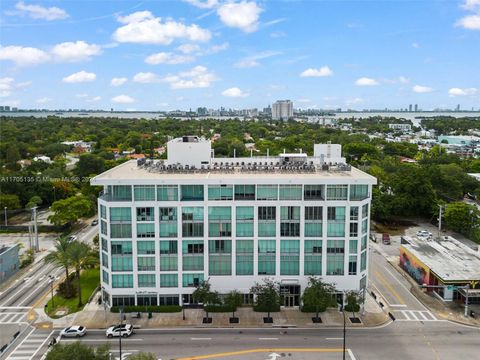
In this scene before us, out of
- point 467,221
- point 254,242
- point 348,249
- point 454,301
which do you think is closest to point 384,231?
point 467,221

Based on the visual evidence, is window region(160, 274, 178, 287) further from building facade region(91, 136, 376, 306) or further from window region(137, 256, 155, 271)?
window region(137, 256, 155, 271)

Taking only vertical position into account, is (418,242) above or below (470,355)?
above

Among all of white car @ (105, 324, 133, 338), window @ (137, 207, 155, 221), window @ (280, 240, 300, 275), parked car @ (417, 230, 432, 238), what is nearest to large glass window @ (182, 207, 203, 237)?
window @ (137, 207, 155, 221)

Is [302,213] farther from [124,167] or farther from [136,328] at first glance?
[124,167]

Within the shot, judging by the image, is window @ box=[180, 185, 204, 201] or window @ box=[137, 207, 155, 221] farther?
window @ box=[180, 185, 204, 201]

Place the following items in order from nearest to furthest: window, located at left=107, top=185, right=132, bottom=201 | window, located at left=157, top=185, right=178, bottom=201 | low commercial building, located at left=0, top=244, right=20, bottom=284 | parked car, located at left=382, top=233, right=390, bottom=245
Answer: window, located at left=157, top=185, right=178, bottom=201, window, located at left=107, top=185, right=132, bottom=201, low commercial building, located at left=0, top=244, right=20, bottom=284, parked car, located at left=382, top=233, right=390, bottom=245

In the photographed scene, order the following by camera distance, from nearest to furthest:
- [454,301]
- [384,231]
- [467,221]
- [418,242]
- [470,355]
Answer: [470,355]
[454,301]
[418,242]
[467,221]
[384,231]
